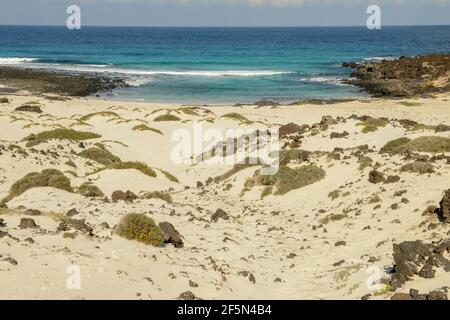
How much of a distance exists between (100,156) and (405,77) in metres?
63.7

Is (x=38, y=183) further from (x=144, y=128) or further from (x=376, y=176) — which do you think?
(x=144, y=128)

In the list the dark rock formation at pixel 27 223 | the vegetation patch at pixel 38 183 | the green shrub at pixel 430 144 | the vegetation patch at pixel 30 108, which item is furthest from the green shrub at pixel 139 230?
the vegetation patch at pixel 30 108

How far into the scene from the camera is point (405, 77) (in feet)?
269

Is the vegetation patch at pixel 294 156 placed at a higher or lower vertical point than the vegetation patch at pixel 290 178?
higher

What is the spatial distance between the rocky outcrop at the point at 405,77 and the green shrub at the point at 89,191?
52954 mm

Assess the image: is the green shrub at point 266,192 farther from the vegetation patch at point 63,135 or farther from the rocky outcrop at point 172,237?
the vegetation patch at point 63,135

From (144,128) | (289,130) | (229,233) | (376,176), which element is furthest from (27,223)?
(144,128)

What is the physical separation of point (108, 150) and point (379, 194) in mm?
18389

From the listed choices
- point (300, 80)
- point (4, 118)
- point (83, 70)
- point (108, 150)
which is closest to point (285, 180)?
point (108, 150)

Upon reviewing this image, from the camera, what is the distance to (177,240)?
14219mm

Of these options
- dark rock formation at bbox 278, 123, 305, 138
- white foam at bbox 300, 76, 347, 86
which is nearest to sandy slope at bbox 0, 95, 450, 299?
dark rock formation at bbox 278, 123, 305, 138

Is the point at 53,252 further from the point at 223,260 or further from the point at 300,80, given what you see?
the point at 300,80

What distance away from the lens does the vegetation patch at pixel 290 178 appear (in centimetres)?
2186

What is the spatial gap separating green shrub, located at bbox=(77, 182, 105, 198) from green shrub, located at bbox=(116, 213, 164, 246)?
23.5 feet
